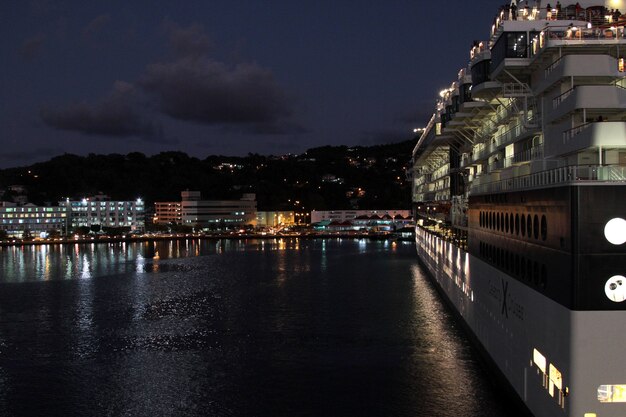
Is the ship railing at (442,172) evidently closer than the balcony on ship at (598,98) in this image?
No

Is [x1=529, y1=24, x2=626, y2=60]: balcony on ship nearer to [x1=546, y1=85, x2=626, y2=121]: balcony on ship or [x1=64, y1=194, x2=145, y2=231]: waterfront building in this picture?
[x1=546, y1=85, x2=626, y2=121]: balcony on ship

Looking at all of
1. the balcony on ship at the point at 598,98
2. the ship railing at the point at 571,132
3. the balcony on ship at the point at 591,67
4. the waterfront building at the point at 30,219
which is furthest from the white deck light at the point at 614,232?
the waterfront building at the point at 30,219

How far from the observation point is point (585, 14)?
1716 cm

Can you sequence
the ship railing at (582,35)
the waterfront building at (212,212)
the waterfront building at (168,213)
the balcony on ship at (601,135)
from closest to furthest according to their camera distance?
the balcony on ship at (601,135) → the ship railing at (582,35) → the waterfront building at (212,212) → the waterfront building at (168,213)

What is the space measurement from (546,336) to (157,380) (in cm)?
1062

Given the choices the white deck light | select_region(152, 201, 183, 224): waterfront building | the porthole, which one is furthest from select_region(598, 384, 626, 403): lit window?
select_region(152, 201, 183, 224): waterfront building

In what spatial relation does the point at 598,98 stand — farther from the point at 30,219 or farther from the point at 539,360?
the point at 30,219

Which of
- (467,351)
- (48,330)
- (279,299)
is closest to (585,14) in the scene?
(467,351)

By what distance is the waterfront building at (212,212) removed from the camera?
120312 millimetres

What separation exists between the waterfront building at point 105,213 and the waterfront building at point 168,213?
19.7 ft

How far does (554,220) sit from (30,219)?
398 feet

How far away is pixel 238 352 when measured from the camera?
736 inches

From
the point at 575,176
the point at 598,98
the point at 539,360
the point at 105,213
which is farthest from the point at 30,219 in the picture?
the point at 575,176

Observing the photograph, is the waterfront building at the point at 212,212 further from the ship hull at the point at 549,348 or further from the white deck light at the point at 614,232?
the white deck light at the point at 614,232
